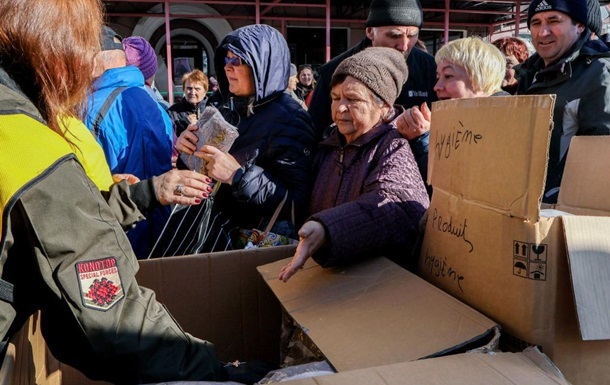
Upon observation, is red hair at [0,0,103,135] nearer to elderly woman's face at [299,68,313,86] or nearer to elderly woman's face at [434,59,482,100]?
elderly woman's face at [434,59,482,100]

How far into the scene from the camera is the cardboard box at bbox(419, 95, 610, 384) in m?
1.05

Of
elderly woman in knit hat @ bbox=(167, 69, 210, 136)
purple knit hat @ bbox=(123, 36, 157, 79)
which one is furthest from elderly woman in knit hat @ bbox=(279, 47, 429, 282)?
elderly woman in knit hat @ bbox=(167, 69, 210, 136)

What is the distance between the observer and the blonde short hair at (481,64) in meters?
2.27

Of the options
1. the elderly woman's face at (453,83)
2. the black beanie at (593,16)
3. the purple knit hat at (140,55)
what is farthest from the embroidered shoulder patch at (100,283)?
the purple knit hat at (140,55)

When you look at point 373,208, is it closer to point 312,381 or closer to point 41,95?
point 312,381

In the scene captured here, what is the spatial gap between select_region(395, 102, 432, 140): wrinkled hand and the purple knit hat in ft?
9.02

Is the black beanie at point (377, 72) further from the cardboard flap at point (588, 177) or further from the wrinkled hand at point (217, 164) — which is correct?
the cardboard flap at point (588, 177)

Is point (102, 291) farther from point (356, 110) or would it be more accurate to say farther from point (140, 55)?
point (140, 55)

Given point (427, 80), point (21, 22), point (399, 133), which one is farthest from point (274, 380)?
point (427, 80)

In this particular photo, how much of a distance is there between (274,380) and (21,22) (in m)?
0.82

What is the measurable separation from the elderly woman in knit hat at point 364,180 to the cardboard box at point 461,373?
542 millimetres

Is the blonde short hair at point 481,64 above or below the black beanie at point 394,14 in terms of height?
below

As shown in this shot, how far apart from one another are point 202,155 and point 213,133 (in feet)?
0.29

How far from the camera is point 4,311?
3.11 ft
